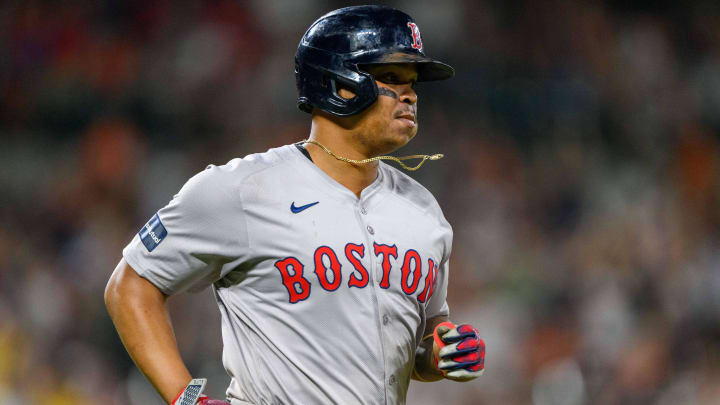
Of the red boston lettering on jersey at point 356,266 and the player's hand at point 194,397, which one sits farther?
the red boston lettering on jersey at point 356,266

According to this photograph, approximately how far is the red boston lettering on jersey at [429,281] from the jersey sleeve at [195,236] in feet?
1.90

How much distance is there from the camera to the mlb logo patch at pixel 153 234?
7.95 feet

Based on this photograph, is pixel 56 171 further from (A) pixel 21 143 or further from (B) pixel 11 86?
(B) pixel 11 86

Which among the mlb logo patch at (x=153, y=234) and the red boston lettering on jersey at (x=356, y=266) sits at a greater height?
the mlb logo patch at (x=153, y=234)

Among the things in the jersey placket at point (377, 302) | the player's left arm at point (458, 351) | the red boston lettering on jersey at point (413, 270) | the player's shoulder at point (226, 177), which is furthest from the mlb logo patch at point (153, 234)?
the player's left arm at point (458, 351)

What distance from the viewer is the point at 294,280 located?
240 cm

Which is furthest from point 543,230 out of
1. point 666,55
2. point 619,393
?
point 666,55

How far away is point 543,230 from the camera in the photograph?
6.29 m

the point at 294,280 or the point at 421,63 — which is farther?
the point at 421,63

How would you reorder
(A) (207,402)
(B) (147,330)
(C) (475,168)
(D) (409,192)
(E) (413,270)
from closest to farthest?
(A) (207,402), (B) (147,330), (E) (413,270), (D) (409,192), (C) (475,168)

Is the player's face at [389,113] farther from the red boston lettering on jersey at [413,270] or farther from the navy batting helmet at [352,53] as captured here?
the red boston lettering on jersey at [413,270]

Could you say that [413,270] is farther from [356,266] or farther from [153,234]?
[153,234]

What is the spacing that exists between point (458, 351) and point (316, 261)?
1.55 feet

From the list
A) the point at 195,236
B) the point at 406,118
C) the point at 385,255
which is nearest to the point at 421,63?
the point at 406,118
